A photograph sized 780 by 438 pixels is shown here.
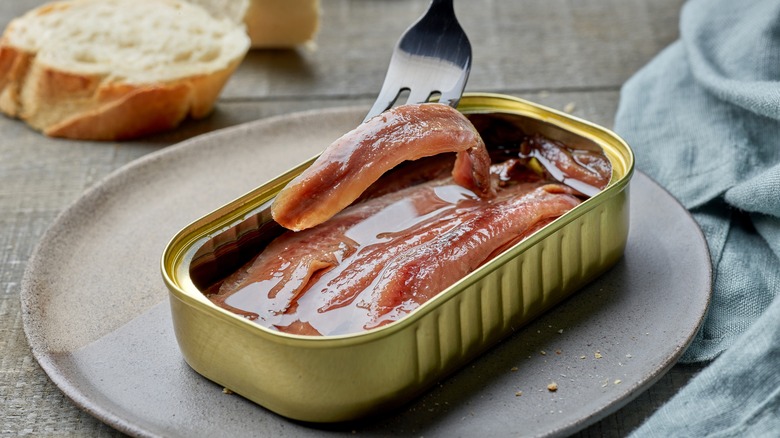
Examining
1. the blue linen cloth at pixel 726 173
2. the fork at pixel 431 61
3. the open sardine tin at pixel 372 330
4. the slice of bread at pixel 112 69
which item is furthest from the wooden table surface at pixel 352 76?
the fork at pixel 431 61

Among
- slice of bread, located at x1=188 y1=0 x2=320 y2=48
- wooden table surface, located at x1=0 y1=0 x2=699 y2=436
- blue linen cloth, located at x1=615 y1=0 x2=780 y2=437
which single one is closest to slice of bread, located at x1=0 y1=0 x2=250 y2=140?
wooden table surface, located at x1=0 y1=0 x2=699 y2=436

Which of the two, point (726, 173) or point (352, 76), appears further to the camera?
point (352, 76)

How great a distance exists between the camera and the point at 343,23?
3795mm

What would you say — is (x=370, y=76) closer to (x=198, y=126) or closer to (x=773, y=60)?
(x=198, y=126)

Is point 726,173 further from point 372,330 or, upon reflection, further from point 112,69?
point 112,69

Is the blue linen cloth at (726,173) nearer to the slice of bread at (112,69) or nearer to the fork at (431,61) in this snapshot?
the fork at (431,61)

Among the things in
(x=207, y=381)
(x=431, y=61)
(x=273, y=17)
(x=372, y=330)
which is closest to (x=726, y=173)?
(x=431, y=61)

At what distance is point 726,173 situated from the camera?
2439mm

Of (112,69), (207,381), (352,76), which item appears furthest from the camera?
→ (352,76)

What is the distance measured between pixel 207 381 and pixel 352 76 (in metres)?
1.79

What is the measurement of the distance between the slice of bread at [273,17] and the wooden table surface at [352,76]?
0.22 feet

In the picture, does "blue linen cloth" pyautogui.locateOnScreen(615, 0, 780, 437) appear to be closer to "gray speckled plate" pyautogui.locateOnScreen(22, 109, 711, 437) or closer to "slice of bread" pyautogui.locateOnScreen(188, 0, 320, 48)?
"gray speckled plate" pyautogui.locateOnScreen(22, 109, 711, 437)

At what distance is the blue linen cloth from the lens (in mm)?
1674

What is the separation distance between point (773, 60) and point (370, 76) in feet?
4.30
